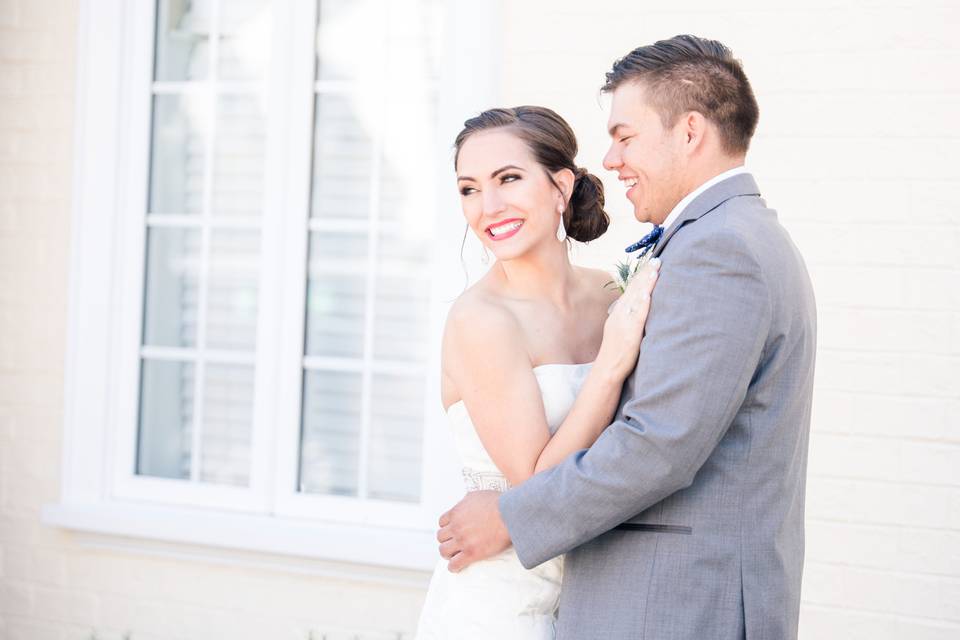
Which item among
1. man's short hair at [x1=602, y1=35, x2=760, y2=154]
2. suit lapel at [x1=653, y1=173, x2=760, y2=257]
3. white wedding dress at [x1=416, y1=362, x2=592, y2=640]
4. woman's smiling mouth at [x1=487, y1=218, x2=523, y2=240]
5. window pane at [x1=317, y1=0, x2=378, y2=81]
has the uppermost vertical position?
window pane at [x1=317, y1=0, x2=378, y2=81]

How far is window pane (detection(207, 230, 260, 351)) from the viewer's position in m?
4.00

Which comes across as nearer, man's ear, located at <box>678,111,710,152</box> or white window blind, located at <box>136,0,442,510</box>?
man's ear, located at <box>678,111,710,152</box>

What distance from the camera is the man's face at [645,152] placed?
1917 mm

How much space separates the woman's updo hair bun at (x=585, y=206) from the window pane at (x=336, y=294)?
1.55 metres

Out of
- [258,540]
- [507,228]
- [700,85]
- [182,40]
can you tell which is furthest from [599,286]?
[182,40]

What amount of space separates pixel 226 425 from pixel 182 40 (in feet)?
5.02

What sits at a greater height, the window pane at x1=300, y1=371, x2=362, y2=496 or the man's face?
the man's face

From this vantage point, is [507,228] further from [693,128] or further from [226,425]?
[226,425]

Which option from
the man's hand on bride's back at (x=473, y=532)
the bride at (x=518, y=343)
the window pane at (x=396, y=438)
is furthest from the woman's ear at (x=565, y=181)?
the window pane at (x=396, y=438)

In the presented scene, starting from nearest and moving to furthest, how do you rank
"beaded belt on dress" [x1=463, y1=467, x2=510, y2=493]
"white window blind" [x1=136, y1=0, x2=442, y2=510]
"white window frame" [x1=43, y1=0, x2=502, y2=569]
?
"beaded belt on dress" [x1=463, y1=467, x2=510, y2=493]
"white window frame" [x1=43, y1=0, x2=502, y2=569]
"white window blind" [x1=136, y1=0, x2=442, y2=510]

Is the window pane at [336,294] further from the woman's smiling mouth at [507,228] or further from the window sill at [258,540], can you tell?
the woman's smiling mouth at [507,228]

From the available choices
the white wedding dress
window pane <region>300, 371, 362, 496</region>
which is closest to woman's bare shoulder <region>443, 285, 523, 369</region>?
the white wedding dress

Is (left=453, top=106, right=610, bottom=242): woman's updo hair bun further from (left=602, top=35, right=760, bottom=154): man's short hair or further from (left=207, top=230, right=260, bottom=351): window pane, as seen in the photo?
(left=207, top=230, right=260, bottom=351): window pane

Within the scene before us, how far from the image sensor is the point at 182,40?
4004 millimetres
